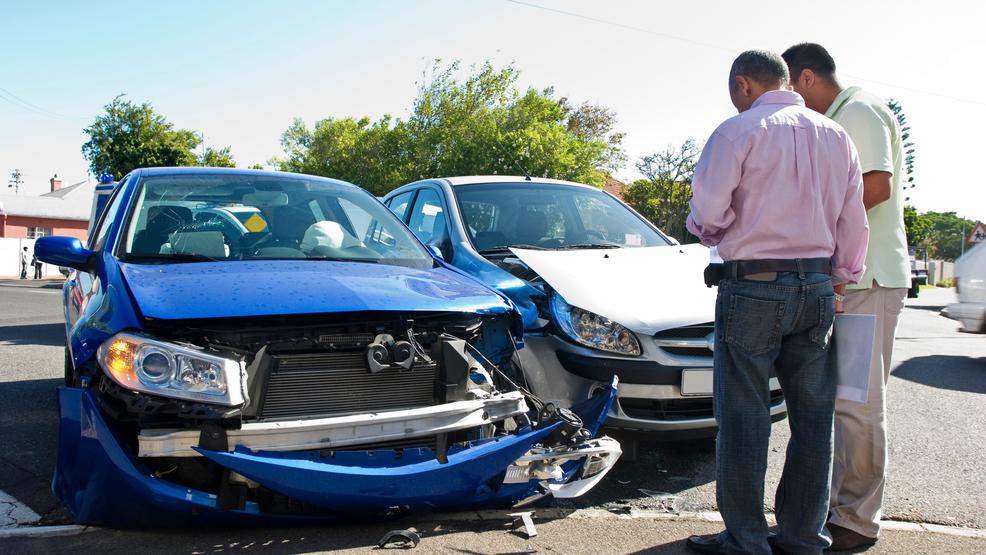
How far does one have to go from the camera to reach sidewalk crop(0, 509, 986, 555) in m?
2.91

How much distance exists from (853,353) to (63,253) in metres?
3.35

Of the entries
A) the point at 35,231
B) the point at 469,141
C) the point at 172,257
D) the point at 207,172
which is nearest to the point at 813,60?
the point at 172,257

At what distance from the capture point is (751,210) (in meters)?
2.80

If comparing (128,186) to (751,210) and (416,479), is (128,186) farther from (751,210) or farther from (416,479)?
(751,210)

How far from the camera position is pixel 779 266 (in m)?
2.75

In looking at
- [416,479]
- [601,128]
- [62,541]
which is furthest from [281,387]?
[601,128]

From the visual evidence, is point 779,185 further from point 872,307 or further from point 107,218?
point 107,218

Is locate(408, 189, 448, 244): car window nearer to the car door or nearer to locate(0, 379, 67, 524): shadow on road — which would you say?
the car door

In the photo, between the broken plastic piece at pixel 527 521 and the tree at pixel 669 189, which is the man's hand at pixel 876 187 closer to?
the broken plastic piece at pixel 527 521

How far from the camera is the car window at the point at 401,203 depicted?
21.0 ft

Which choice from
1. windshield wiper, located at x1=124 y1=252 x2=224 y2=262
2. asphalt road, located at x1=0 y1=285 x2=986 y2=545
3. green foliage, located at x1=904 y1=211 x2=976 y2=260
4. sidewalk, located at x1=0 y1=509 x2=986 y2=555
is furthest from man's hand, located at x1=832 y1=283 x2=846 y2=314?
green foliage, located at x1=904 y1=211 x2=976 y2=260

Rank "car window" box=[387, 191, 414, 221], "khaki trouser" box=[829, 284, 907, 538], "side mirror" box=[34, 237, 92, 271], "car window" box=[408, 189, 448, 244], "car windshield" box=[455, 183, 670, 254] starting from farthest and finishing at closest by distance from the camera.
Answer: "car window" box=[387, 191, 414, 221]
"car window" box=[408, 189, 448, 244]
"car windshield" box=[455, 183, 670, 254]
"side mirror" box=[34, 237, 92, 271]
"khaki trouser" box=[829, 284, 907, 538]

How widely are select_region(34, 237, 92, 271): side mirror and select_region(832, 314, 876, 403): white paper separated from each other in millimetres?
3223

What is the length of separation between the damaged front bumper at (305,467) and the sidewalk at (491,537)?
0.18 meters
